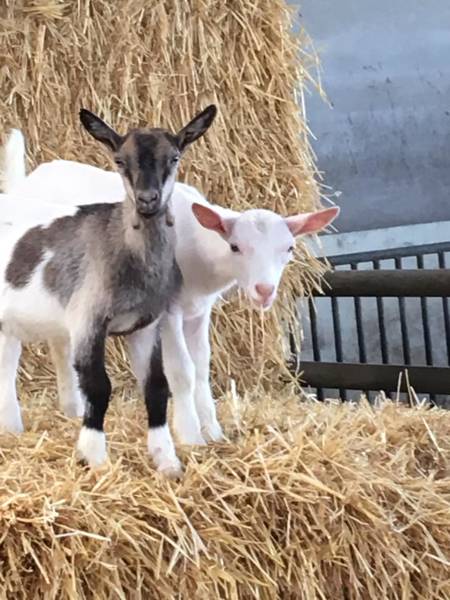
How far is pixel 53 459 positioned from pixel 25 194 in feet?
1.56

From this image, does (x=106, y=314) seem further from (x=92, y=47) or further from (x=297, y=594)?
(x=92, y=47)

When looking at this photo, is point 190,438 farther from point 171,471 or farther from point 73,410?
point 73,410

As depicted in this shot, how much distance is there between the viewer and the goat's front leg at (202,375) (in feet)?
4.85

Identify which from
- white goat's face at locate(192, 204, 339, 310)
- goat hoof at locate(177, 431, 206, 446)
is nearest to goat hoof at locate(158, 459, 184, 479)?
goat hoof at locate(177, 431, 206, 446)

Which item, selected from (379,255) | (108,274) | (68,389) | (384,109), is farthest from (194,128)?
(384,109)

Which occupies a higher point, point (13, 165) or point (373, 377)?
point (13, 165)

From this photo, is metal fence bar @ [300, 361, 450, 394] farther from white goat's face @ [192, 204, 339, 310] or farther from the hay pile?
white goat's face @ [192, 204, 339, 310]

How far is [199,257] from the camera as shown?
1481 millimetres

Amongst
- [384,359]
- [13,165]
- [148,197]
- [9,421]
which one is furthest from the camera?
[384,359]

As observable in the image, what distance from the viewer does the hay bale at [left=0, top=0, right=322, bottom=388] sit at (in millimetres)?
2213

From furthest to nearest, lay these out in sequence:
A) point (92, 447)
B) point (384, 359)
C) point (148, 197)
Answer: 1. point (384, 359)
2. point (92, 447)
3. point (148, 197)

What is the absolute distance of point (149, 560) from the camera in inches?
46.3

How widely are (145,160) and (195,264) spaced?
33 centimetres

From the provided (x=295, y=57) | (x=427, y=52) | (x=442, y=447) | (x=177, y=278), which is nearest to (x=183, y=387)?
(x=177, y=278)
